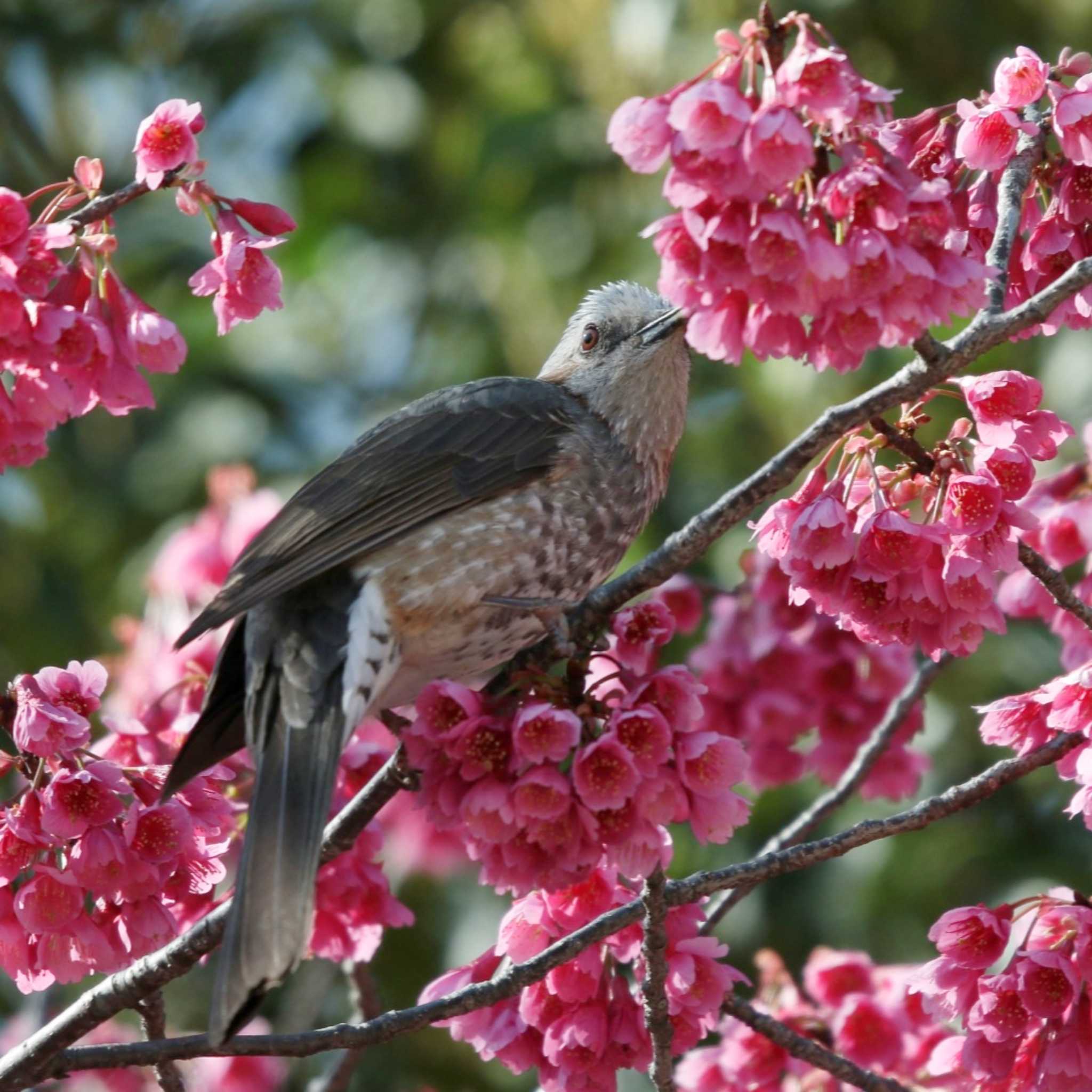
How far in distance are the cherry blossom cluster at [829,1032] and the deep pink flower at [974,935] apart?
0.56m

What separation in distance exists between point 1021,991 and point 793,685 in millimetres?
1319

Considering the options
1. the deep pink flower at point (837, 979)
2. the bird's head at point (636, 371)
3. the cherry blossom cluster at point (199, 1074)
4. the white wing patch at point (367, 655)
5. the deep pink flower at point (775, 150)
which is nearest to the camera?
the deep pink flower at point (775, 150)

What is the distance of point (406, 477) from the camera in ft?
9.89

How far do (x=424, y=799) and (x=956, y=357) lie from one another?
0.86 m

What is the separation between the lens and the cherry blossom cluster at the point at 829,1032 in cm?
287

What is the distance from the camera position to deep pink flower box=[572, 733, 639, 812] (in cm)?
208

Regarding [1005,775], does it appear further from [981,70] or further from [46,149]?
[46,149]

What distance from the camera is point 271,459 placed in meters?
7.28

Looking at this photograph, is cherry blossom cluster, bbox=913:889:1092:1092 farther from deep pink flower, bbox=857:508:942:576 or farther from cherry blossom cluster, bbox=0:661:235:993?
cherry blossom cluster, bbox=0:661:235:993

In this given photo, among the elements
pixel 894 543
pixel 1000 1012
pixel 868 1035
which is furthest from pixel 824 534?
pixel 868 1035

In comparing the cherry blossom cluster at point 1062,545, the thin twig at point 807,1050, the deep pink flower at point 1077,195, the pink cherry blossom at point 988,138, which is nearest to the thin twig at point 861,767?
the cherry blossom cluster at point 1062,545

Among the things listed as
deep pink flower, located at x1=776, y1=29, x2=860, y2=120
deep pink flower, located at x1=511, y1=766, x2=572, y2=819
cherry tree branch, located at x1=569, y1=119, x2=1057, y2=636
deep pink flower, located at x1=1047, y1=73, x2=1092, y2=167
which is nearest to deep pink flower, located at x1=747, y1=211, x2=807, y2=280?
deep pink flower, located at x1=776, y1=29, x2=860, y2=120

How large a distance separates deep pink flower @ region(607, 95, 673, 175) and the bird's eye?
166 centimetres

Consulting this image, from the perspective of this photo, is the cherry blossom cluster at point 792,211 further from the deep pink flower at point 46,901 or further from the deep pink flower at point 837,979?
the deep pink flower at point 837,979
